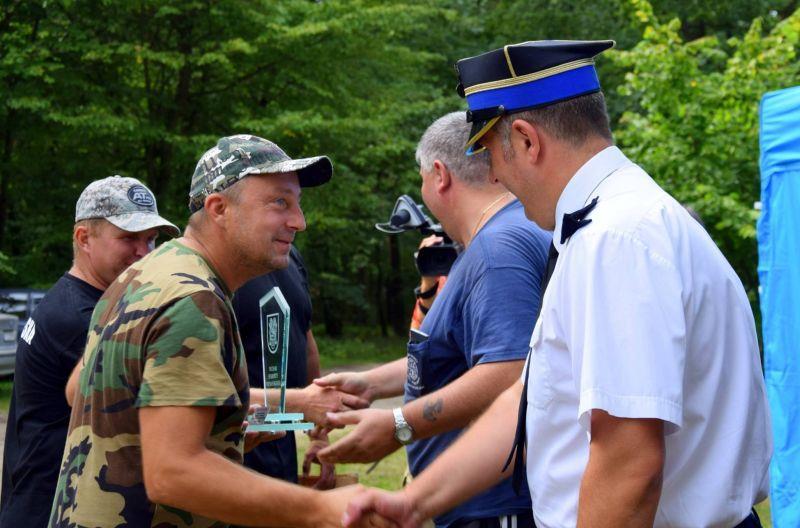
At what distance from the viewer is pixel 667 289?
1.78m

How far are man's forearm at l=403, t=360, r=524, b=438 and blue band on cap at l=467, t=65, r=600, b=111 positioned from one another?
100 centimetres

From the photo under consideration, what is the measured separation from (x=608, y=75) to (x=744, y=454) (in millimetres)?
22913

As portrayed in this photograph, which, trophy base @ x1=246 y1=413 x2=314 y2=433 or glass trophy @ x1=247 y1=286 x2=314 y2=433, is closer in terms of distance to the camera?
trophy base @ x1=246 y1=413 x2=314 y2=433

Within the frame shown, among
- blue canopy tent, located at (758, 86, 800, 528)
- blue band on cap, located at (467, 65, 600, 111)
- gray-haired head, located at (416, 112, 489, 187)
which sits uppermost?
blue band on cap, located at (467, 65, 600, 111)

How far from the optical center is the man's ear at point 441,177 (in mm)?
3398

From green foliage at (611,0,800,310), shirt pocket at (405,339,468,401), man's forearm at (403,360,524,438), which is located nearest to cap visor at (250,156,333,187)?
shirt pocket at (405,339,468,401)

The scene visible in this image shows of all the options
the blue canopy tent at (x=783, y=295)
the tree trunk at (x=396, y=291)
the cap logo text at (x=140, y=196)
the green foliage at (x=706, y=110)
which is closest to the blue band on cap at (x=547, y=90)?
the cap logo text at (x=140, y=196)

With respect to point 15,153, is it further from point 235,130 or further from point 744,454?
point 744,454

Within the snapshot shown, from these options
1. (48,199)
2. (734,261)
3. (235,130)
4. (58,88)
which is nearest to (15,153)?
(48,199)

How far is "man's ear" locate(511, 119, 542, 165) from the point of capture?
2.12 m

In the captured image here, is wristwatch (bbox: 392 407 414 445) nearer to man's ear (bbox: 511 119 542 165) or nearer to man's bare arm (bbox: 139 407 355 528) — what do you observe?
man's bare arm (bbox: 139 407 355 528)

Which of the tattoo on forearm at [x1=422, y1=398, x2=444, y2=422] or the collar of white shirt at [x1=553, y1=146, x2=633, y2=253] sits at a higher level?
the collar of white shirt at [x1=553, y1=146, x2=633, y2=253]

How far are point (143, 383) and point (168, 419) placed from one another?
109 mm

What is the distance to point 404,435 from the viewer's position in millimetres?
3139
